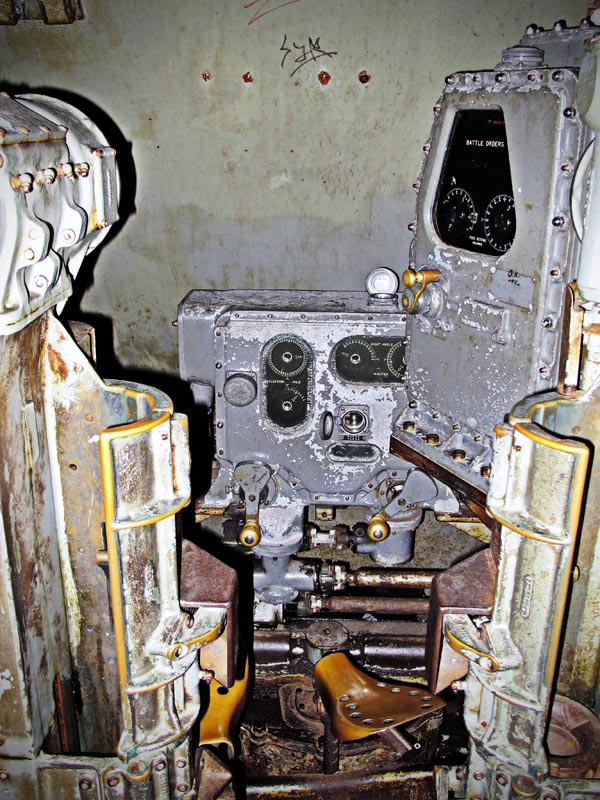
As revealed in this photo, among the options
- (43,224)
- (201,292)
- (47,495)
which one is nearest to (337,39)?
(201,292)

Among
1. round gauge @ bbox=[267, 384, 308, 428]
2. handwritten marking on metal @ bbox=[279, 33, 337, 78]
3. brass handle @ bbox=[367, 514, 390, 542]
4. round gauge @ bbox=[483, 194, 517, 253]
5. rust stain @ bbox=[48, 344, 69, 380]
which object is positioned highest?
handwritten marking on metal @ bbox=[279, 33, 337, 78]

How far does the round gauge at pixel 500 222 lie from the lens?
2.74 meters

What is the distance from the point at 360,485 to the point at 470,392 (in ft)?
2.60

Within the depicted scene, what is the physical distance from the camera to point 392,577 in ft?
10.7

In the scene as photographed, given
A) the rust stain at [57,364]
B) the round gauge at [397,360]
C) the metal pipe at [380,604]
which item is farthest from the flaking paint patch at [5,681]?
the round gauge at [397,360]

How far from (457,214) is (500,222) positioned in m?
0.27

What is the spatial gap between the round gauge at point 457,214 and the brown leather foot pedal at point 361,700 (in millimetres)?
1849

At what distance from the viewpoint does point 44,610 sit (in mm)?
1885

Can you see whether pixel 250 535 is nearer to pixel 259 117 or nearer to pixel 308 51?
pixel 259 117

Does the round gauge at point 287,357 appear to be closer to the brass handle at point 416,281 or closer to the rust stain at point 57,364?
the brass handle at point 416,281

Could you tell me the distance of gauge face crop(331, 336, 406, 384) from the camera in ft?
11.0

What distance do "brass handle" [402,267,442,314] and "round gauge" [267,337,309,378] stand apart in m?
0.53

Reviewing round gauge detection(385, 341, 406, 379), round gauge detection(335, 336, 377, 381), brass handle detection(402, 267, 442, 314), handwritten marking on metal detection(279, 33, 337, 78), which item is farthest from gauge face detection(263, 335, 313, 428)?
handwritten marking on metal detection(279, 33, 337, 78)

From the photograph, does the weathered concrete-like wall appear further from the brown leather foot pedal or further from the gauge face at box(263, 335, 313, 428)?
the brown leather foot pedal
